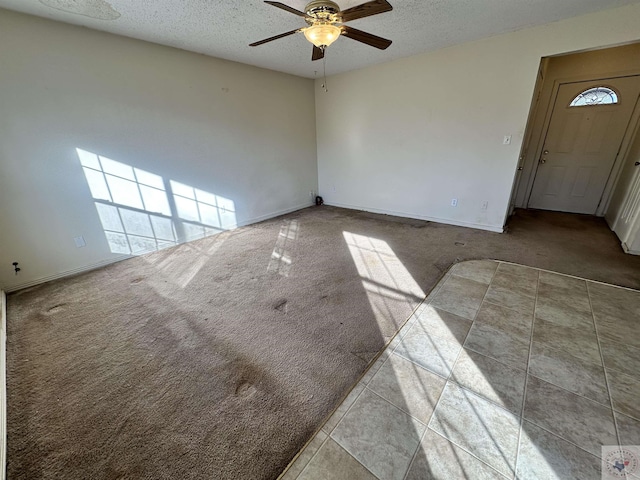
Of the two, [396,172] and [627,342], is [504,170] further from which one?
[627,342]

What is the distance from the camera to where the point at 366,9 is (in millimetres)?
1777

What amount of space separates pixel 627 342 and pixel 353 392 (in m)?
1.84

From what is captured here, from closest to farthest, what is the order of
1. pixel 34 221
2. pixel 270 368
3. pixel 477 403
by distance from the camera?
pixel 477 403, pixel 270 368, pixel 34 221

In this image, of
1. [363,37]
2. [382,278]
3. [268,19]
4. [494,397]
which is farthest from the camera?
[382,278]

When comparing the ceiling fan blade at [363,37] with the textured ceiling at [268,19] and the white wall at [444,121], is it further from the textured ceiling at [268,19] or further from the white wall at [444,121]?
the white wall at [444,121]

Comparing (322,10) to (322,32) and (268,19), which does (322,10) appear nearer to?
(322,32)

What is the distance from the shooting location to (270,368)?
5.31 ft

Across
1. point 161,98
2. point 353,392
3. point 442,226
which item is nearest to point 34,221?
point 161,98

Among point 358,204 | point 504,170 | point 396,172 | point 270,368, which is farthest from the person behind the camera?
point 358,204

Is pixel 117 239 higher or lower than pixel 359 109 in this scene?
lower

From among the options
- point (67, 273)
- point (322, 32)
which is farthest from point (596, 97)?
point (67, 273)

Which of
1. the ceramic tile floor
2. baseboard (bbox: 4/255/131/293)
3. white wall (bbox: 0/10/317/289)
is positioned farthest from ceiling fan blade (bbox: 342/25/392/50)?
baseboard (bbox: 4/255/131/293)

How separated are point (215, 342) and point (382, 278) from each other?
5.28 ft

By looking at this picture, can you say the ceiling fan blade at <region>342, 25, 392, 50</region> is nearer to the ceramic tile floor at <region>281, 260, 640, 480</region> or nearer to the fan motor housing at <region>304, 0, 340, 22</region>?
the fan motor housing at <region>304, 0, 340, 22</region>
